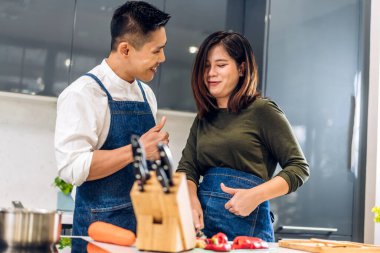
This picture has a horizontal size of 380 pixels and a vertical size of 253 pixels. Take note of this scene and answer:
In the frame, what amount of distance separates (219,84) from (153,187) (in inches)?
29.2

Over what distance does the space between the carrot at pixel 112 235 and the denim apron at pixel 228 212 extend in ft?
1.48

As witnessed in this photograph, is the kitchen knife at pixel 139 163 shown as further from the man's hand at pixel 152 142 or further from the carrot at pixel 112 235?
the man's hand at pixel 152 142

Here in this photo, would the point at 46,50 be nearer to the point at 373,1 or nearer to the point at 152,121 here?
the point at 152,121

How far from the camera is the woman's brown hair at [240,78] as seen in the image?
181 cm

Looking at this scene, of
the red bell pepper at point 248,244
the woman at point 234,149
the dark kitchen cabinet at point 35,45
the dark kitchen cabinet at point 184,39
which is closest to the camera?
the red bell pepper at point 248,244

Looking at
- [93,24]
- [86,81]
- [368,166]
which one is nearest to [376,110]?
[368,166]

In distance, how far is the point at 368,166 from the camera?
131 inches

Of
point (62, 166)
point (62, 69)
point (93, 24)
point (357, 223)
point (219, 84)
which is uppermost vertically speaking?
point (93, 24)

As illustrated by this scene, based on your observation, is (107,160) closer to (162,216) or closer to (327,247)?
(162,216)

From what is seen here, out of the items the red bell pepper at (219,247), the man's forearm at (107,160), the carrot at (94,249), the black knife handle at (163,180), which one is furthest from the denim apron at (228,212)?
the black knife handle at (163,180)

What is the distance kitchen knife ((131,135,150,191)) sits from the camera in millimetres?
1088

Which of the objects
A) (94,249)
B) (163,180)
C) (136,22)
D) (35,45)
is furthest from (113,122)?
(35,45)

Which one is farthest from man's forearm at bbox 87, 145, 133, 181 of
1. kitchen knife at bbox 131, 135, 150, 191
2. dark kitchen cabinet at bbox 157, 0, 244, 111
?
dark kitchen cabinet at bbox 157, 0, 244, 111

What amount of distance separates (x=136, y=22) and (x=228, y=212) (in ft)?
2.14
